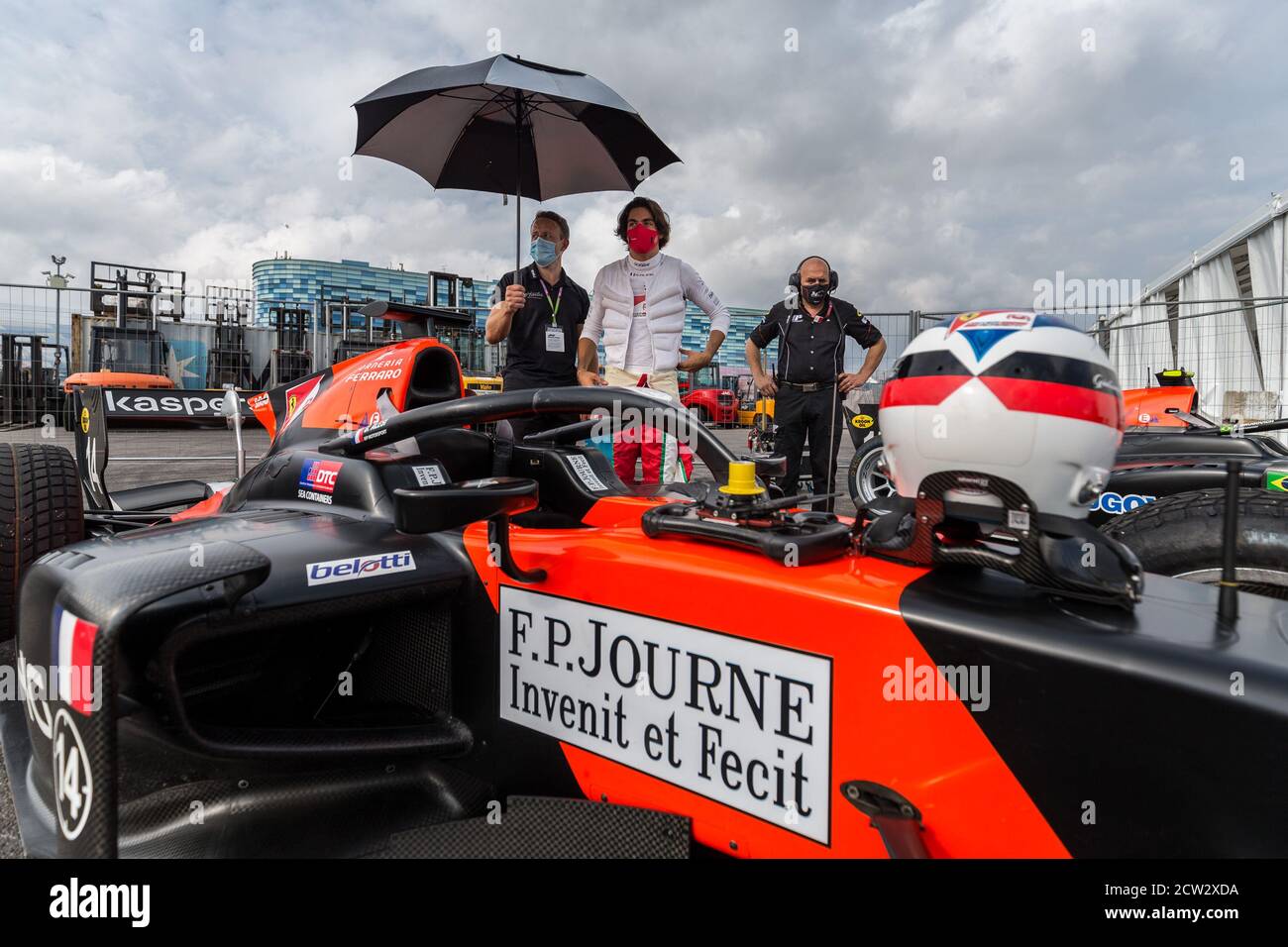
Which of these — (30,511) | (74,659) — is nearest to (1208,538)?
(74,659)

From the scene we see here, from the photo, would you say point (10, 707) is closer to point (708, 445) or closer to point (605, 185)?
point (708, 445)

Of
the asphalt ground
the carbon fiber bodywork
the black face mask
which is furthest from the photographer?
the asphalt ground

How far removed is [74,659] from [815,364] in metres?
4.42

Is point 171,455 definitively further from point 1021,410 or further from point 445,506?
point 1021,410

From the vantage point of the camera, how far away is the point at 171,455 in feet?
38.6

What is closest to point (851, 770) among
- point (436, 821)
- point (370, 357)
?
point (436, 821)

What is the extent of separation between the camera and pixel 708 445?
1771mm

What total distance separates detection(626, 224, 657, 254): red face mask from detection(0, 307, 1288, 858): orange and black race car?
7.53 ft

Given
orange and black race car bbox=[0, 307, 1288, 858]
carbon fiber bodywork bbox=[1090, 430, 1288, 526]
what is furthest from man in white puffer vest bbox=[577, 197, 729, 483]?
orange and black race car bbox=[0, 307, 1288, 858]

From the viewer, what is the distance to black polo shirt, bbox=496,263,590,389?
3.96 meters

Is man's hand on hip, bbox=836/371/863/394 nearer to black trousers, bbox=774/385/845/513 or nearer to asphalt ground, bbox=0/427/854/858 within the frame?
black trousers, bbox=774/385/845/513

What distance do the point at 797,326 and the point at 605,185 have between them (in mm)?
1556

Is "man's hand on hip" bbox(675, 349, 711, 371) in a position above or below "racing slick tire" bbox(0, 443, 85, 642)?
above

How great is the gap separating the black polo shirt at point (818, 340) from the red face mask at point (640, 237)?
4.94 feet
